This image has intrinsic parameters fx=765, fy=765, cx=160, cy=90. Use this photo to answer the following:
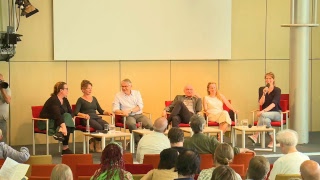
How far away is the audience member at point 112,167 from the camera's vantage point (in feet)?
22.5

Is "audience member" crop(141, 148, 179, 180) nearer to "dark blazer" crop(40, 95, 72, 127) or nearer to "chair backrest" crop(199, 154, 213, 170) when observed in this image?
"chair backrest" crop(199, 154, 213, 170)

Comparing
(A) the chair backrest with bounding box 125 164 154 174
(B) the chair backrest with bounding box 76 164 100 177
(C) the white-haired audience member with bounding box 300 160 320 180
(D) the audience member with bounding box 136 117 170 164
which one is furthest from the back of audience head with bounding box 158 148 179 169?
(D) the audience member with bounding box 136 117 170 164

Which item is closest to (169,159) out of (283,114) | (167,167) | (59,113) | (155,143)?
(167,167)

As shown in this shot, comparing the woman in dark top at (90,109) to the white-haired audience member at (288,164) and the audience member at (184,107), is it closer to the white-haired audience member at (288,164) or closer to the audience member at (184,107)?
the audience member at (184,107)

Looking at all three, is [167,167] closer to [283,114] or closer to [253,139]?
[253,139]

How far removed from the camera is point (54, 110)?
12.3 metres

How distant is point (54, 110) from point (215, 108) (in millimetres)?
2955

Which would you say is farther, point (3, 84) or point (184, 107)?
point (184, 107)

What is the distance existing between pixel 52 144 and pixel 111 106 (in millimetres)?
1308

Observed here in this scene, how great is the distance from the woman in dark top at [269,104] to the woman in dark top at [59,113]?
337 cm

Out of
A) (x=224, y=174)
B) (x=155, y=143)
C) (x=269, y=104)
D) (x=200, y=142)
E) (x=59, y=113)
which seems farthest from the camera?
(x=269, y=104)

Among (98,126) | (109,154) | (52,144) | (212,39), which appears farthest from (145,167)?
(212,39)

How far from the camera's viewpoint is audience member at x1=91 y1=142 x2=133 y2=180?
6.87m

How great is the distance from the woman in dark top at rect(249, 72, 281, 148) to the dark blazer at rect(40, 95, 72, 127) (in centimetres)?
346
